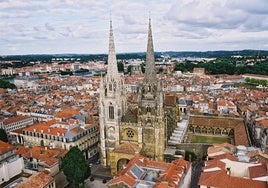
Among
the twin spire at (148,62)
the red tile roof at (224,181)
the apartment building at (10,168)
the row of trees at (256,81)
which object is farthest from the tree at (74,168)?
the row of trees at (256,81)

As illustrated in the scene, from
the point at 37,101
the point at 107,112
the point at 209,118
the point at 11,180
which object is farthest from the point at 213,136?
the point at 37,101

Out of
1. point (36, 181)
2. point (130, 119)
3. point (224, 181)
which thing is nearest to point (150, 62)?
point (130, 119)

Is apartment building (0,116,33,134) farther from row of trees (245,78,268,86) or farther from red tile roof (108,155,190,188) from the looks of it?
row of trees (245,78,268,86)

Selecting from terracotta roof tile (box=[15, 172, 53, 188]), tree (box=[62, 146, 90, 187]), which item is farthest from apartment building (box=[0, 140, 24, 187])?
tree (box=[62, 146, 90, 187])

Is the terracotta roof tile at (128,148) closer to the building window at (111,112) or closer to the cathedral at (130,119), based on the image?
the cathedral at (130,119)

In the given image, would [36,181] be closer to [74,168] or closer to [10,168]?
[74,168]

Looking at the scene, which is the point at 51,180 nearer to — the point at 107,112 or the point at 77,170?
the point at 77,170

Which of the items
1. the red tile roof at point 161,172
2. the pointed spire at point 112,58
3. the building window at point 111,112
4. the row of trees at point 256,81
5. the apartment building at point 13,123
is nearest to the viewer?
the red tile roof at point 161,172
